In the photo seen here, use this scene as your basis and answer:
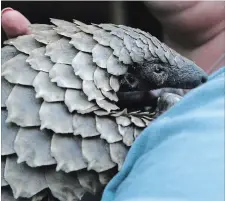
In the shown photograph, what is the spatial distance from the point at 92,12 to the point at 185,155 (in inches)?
45.0

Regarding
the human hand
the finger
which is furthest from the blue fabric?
the human hand

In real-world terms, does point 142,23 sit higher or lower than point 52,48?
lower

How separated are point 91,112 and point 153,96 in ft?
0.49

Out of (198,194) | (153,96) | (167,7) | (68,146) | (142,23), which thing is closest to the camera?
(198,194)

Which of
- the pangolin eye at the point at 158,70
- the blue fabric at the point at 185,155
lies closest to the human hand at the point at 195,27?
the pangolin eye at the point at 158,70

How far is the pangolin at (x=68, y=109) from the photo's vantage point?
447mm

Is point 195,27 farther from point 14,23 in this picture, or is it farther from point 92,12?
point 92,12

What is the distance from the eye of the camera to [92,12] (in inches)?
57.1

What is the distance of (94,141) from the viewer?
0.45 m

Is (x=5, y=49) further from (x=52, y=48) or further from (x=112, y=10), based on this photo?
(x=112, y=10)

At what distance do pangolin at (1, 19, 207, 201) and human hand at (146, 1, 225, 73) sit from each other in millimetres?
294

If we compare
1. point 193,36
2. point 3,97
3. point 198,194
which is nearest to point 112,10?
point 193,36

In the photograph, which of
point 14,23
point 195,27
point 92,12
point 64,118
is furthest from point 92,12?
point 64,118

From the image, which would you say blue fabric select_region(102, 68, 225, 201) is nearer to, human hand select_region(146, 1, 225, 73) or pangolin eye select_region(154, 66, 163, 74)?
pangolin eye select_region(154, 66, 163, 74)
